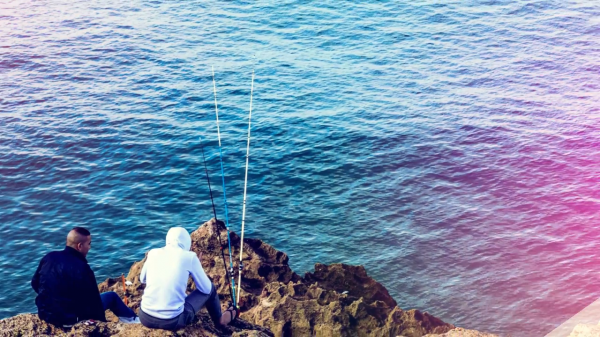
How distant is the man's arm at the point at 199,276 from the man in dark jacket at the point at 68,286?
1.25 meters

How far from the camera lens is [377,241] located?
2112 centimetres

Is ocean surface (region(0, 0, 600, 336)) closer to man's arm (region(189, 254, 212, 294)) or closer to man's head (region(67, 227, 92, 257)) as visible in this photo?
man's arm (region(189, 254, 212, 294))

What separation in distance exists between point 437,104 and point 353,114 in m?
4.22

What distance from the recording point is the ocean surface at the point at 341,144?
2012 cm

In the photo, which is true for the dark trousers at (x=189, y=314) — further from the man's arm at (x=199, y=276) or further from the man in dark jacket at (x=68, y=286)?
the man in dark jacket at (x=68, y=286)

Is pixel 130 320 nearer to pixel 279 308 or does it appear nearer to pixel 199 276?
pixel 199 276

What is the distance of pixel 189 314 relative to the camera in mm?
7980

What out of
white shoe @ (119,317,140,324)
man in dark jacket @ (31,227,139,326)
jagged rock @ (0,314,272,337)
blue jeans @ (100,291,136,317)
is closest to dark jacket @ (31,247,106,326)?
man in dark jacket @ (31,227,139,326)

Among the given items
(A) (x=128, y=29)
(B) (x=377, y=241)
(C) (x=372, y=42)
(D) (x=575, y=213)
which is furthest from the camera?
(A) (x=128, y=29)

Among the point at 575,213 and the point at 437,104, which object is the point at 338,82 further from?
the point at 575,213

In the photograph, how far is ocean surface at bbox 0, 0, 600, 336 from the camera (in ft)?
66.0

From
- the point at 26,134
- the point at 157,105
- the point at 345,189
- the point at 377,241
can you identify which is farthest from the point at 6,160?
the point at 377,241

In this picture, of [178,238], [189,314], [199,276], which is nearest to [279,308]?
[189,314]

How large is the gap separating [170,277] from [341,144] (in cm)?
2028
